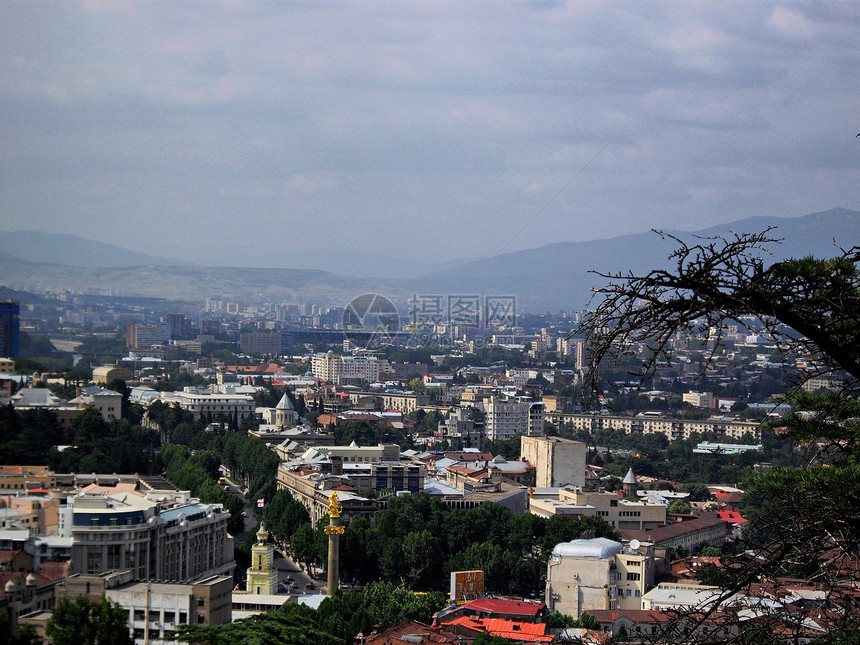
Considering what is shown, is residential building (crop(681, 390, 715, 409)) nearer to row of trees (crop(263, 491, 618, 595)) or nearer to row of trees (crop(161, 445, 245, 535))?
row of trees (crop(161, 445, 245, 535))

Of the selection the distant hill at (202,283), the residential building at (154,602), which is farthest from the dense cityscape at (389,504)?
the distant hill at (202,283)

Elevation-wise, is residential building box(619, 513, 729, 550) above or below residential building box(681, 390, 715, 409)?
below

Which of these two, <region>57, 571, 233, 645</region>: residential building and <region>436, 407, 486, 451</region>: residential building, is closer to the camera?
<region>57, 571, 233, 645</region>: residential building

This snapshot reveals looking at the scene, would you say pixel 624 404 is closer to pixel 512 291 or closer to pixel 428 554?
pixel 428 554

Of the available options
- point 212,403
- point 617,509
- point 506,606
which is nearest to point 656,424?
point 212,403

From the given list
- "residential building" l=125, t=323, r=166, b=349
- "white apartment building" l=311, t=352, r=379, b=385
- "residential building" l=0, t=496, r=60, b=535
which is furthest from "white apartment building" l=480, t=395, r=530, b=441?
"residential building" l=0, t=496, r=60, b=535

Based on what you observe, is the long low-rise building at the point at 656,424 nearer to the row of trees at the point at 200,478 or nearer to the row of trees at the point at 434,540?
the row of trees at the point at 200,478

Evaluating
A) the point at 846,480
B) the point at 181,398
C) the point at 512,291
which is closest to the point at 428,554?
the point at 846,480
